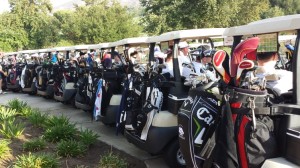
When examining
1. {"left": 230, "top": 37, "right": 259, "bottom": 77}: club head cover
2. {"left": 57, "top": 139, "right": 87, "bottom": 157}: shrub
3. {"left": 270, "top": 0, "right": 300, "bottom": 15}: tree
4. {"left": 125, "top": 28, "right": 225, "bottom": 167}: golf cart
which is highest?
{"left": 270, "top": 0, "right": 300, "bottom": 15}: tree

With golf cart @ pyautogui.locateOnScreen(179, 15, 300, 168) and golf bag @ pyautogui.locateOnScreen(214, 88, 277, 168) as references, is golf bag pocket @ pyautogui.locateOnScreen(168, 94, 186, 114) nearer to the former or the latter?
golf cart @ pyautogui.locateOnScreen(179, 15, 300, 168)

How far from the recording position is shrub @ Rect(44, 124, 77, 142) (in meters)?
5.71

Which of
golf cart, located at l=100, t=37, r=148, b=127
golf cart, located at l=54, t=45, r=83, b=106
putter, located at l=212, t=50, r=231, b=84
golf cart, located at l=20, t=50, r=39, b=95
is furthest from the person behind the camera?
golf cart, located at l=20, t=50, r=39, b=95

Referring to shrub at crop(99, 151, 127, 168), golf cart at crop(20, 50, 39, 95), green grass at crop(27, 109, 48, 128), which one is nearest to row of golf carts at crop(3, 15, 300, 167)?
shrub at crop(99, 151, 127, 168)

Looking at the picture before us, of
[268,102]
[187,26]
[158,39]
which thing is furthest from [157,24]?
[268,102]

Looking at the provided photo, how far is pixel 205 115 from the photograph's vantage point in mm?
3176

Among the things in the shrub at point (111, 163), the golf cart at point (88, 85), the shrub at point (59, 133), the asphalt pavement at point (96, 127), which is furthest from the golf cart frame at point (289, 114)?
the golf cart at point (88, 85)

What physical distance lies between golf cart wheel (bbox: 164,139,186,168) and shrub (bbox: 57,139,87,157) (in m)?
1.25

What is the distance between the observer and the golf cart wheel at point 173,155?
15.3 feet

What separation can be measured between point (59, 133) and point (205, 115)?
3.21 meters

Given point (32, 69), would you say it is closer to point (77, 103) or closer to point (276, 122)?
point (77, 103)

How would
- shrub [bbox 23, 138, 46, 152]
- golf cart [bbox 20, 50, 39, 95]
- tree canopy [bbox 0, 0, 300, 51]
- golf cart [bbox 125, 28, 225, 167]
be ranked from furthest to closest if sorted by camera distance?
tree canopy [bbox 0, 0, 300, 51] → golf cart [bbox 20, 50, 39, 95] → shrub [bbox 23, 138, 46, 152] → golf cart [bbox 125, 28, 225, 167]

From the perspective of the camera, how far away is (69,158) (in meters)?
5.03

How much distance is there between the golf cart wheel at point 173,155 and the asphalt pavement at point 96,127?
0.29 metres
